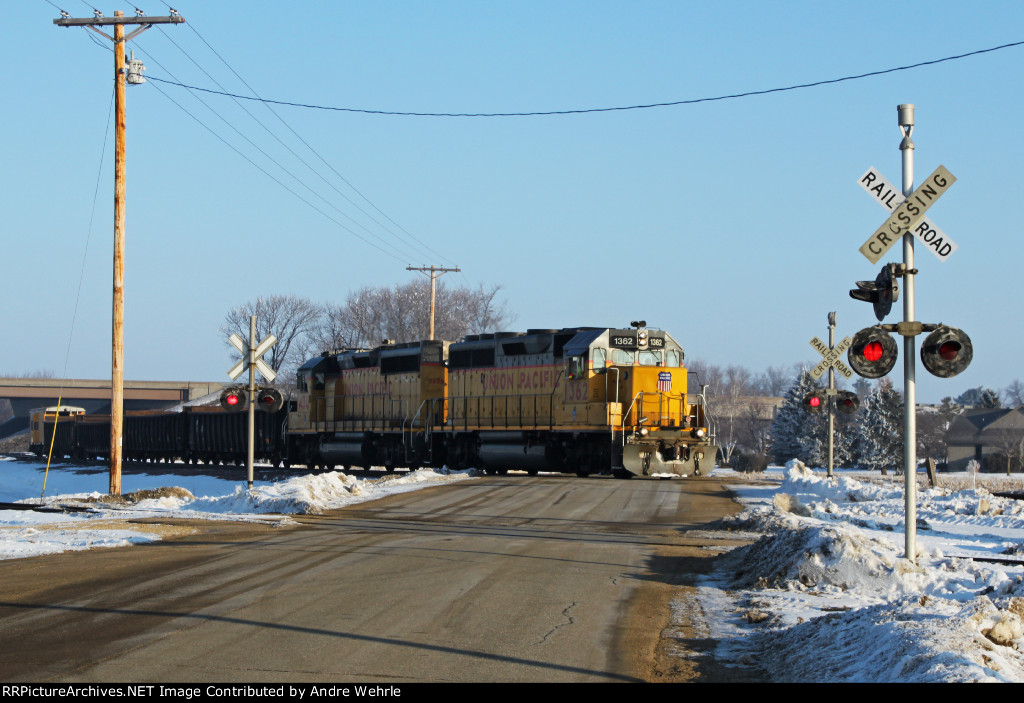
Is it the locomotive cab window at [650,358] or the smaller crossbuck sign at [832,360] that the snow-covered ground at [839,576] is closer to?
the smaller crossbuck sign at [832,360]

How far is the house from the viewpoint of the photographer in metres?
79.0

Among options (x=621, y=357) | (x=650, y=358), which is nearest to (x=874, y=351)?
(x=621, y=357)

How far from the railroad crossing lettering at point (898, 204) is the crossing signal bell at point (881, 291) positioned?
1.37ft

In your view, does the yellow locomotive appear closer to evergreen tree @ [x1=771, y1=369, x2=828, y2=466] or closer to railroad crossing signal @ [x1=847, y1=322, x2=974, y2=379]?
railroad crossing signal @ [x1=847, y1=322, x2=974, y2=379]

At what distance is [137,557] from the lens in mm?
11531

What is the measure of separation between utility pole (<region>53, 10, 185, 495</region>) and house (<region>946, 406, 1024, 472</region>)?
223ft

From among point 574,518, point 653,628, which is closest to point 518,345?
point 574,518

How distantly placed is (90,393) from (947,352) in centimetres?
10598

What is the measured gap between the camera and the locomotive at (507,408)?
27.1m

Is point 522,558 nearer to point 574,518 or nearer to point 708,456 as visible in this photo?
point 574,518

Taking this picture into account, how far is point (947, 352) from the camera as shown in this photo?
1001cm

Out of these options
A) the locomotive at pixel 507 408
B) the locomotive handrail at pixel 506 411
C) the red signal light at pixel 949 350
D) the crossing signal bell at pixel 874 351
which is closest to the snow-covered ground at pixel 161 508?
the locomotive handrail at pixel 506 411

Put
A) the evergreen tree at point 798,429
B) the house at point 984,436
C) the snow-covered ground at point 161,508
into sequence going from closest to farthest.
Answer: the snow-covered ground at point 161,508
the evergreen tree at point 798,429
the house at point 984,436
